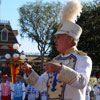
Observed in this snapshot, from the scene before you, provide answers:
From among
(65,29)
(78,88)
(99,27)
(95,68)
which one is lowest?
(95,68)

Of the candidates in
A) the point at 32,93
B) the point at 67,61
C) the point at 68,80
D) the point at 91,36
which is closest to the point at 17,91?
the point at 32,93

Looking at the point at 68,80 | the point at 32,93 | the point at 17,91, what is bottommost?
the point at 32,93

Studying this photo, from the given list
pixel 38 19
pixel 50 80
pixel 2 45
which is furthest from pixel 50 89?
pixel 2 45

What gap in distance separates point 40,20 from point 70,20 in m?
29.1

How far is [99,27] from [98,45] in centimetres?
173

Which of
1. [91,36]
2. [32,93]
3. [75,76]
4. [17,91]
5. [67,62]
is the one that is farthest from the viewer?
[91,36]

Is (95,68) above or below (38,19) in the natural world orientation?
below

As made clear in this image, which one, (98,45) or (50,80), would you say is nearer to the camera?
(50,80)

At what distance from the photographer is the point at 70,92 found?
3045 millimetres

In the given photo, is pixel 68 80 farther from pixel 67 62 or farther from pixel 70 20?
pixel 70 20

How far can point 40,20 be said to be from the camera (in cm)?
3212

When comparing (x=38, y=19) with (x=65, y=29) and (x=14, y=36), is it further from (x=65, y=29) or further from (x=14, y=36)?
(x=65, y=29)

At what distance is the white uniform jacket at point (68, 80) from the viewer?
2.72 metres

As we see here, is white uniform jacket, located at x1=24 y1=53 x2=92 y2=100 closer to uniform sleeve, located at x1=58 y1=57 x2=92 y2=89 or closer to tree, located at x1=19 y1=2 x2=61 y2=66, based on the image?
uniform sleeve, located at x1=58 y1=57 x2=92 y2=89
